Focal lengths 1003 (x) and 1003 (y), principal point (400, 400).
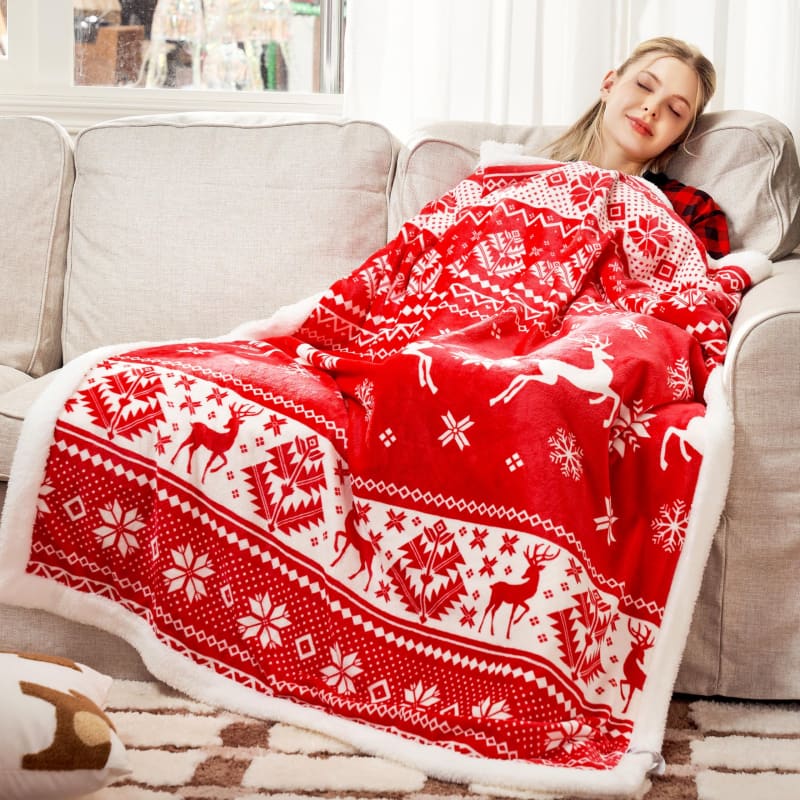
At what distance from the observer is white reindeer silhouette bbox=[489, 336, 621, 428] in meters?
1.32

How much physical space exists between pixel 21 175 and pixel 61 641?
106 cm

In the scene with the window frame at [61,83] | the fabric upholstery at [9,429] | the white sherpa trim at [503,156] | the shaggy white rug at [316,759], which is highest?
the window frame at [61,83]

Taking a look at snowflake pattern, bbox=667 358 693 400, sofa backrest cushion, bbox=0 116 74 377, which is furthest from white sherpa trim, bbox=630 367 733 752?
sofa backrest cushion, bbox=0 116 74 377

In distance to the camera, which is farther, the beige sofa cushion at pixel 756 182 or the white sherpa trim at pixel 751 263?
the beige sofa cushion at pixel 756 182

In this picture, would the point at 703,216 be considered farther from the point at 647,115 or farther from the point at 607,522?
the point at 607,522

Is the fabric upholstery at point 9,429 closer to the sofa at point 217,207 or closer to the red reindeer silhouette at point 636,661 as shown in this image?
the sofa at point 217,207

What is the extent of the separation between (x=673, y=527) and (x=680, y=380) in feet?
0.78

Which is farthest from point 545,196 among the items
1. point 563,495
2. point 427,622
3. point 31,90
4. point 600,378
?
point 31,90

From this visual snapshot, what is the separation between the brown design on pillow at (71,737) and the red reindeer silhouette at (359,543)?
408mm

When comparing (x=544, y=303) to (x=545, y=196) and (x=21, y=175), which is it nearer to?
(x=545, y=196)

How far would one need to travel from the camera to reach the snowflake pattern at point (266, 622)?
4.41ft

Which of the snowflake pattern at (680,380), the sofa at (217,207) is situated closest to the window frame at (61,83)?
the sofa at (217,207)

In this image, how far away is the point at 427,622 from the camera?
51.3 inches

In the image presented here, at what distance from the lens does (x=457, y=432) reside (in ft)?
4.31
